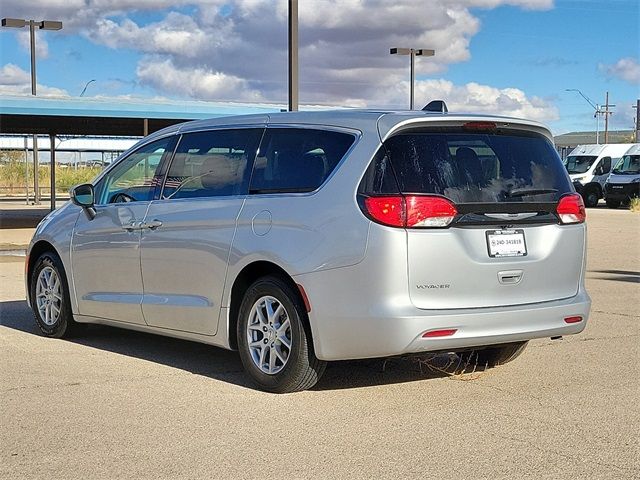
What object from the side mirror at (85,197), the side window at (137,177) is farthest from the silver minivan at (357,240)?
the side mirror at (85,197)

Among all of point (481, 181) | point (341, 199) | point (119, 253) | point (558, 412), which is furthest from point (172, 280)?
point (558, 412)

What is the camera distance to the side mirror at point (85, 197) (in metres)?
8.67

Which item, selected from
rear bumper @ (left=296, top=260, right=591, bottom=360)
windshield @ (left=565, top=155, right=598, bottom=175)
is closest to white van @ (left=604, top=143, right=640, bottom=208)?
windshield @ (left=565, top=155, right=598, bottom=175)

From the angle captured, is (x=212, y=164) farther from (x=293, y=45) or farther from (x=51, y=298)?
(x=293, y=45)

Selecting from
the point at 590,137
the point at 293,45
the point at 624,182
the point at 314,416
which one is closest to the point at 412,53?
the point at 624,182

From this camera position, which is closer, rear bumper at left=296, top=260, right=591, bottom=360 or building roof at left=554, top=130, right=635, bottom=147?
rear bumper at left=296, top=260, right=591, bottom=360

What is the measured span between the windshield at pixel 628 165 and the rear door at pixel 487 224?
37.5m

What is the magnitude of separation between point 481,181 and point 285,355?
1.73 meters

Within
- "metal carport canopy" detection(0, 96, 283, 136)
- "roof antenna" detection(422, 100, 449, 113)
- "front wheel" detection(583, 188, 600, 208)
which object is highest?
"metal carport canopy" detection(0, 96, 283, 136)

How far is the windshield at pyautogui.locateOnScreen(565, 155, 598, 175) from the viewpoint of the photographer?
45.5 meters

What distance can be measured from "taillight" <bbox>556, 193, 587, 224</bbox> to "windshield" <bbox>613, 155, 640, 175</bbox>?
122 feet

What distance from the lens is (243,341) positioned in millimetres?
7195

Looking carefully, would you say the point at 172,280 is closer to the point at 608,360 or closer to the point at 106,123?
the point at 608,360

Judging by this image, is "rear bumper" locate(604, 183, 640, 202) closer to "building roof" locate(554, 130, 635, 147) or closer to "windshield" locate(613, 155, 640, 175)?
"windshield" locate(613, 155, 640, 175)
